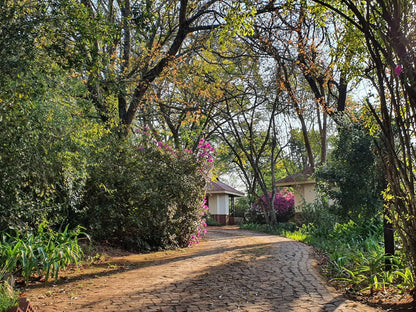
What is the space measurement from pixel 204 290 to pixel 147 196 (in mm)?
4863

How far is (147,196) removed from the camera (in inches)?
398

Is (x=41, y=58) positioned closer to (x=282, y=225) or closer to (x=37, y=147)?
(x=37, y=147)

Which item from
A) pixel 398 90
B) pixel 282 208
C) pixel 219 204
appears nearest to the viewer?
pixel 398 90

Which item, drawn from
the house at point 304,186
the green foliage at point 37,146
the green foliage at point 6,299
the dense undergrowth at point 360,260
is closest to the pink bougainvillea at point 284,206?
the house at point 304,186

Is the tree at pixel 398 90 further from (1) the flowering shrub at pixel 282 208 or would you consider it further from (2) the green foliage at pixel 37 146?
(1) the flowering shrub at pixel 282 208

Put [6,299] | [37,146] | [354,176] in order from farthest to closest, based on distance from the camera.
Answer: [354,176] → [37,146] → [6,299]

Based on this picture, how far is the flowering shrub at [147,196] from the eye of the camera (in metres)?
9.31

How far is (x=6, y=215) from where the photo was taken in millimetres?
6363

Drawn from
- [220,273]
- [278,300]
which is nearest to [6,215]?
[220,273]

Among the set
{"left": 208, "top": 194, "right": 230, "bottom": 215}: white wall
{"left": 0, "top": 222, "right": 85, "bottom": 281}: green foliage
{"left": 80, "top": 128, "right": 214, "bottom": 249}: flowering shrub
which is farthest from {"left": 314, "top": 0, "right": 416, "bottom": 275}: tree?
{"left": 208, "top": 194, "right": 230, "bottom": 215}: white wall

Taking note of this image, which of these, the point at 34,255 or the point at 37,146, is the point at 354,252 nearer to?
the point at 34,255

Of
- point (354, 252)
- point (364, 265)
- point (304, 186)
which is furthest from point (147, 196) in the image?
point (304, 186)

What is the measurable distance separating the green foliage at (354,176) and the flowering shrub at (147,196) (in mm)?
4416

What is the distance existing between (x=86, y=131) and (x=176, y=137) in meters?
12.8
